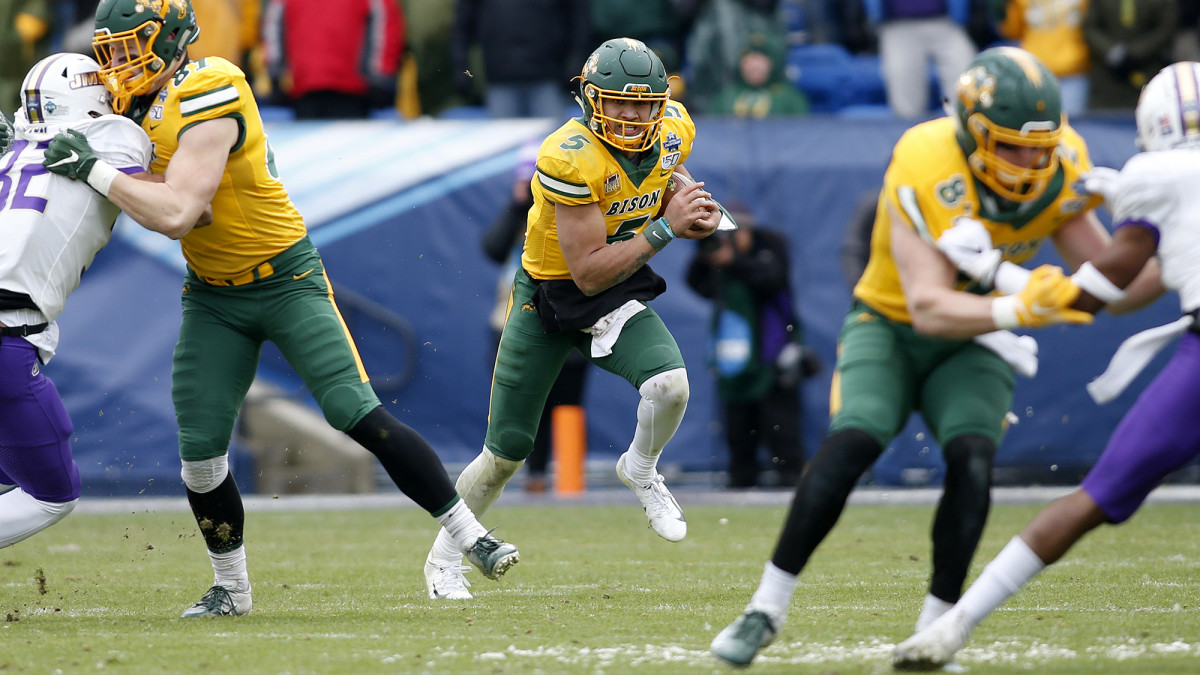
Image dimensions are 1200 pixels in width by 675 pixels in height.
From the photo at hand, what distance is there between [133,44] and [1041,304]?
2.80 m

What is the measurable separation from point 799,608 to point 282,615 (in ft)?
5.44

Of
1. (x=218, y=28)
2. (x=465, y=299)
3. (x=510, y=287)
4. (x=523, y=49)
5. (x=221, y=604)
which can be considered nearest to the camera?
(x=221, y=604)

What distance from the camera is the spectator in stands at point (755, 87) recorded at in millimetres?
10094

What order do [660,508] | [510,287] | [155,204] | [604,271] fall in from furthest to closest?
[510,287]
[660,508]
[604,271]
[155,204]

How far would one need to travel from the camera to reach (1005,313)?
354 centimetres

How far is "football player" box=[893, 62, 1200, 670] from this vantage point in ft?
11.4

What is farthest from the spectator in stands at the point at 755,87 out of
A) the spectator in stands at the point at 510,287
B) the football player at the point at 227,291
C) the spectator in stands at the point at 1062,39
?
the football player at the point at 227,291

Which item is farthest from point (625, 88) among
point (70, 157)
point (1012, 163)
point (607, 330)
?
point (70, 157)

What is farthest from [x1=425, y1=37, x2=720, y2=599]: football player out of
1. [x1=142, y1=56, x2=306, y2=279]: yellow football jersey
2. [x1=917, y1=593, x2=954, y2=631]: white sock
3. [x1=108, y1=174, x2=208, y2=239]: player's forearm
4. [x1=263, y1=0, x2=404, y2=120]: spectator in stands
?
[x1=263, y1=0, x2=404, y2=120]: spectator in stands

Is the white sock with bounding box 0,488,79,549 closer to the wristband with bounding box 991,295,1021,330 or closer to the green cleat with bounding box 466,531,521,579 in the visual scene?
Result: the green cleat with bounding box 466,531,521,579

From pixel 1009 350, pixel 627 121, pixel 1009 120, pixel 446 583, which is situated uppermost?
pixel 1009 120

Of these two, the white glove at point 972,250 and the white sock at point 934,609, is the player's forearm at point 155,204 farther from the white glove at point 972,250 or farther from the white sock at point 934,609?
the white sock at point 934,609

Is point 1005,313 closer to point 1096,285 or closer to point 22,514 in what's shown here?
point 1096,285

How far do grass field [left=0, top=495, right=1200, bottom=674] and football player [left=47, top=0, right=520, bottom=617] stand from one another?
0.36 metres
